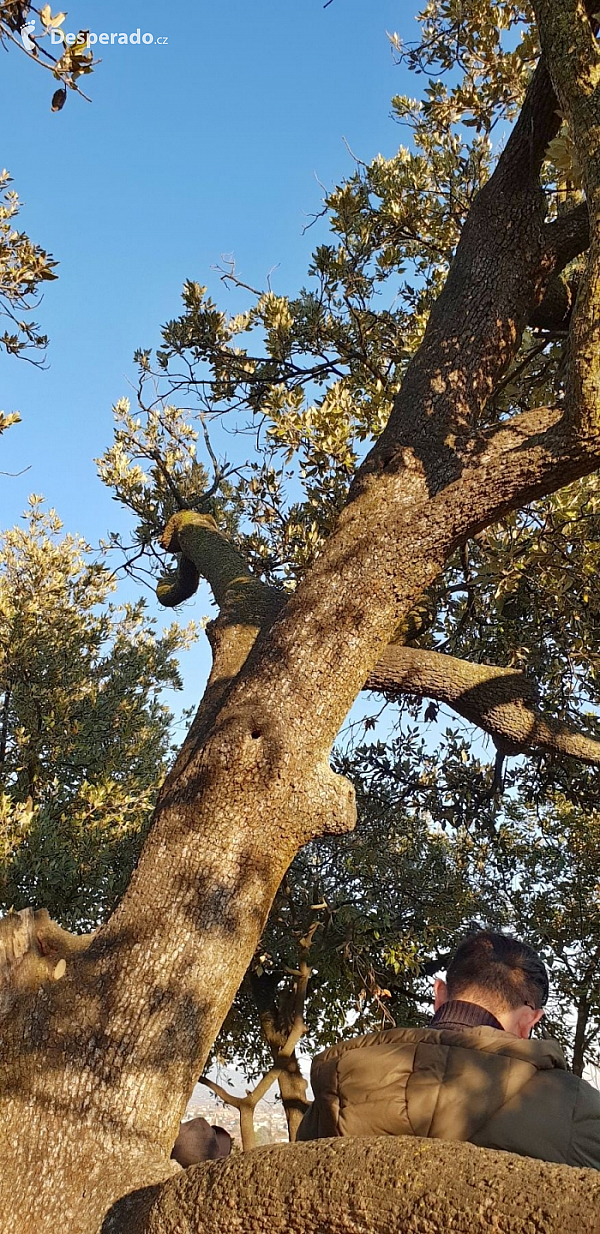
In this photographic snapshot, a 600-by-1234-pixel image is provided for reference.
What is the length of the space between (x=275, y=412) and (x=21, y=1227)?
566cm

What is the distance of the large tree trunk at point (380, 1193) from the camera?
211 cm

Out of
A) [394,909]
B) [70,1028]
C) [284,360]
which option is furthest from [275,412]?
[394,909]

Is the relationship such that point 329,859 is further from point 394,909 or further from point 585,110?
point 585,110

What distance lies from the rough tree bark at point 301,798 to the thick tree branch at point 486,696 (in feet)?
4.19

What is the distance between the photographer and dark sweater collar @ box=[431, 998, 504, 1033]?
304cm

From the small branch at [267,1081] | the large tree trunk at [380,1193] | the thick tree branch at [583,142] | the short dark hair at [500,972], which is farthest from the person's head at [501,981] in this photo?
the small branch at [267,1081]

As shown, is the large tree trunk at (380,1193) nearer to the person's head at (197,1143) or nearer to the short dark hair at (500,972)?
the short dark hair at (500,972)

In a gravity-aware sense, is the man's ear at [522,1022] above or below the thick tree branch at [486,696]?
below

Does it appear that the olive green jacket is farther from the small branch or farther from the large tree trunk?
the small branch

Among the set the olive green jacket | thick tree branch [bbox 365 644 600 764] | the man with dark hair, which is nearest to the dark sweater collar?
the man with dark hair

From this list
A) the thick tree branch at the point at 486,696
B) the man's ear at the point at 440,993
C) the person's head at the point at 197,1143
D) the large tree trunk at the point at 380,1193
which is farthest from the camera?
the thick tree branch at the point at 486,696

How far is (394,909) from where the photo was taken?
1095 centimetres

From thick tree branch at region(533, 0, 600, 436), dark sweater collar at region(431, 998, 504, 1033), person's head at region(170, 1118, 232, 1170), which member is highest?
thick tree branch at region(533, 0, 600, 436)

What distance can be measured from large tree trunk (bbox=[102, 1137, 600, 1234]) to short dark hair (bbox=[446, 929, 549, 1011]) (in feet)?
2.42
